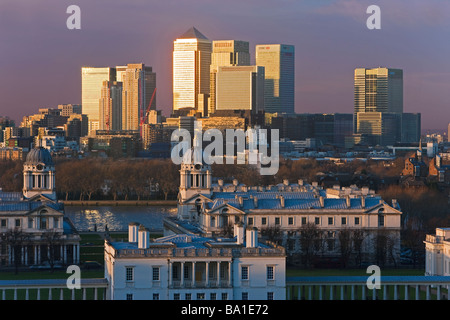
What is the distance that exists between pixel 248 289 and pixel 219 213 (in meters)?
21.7

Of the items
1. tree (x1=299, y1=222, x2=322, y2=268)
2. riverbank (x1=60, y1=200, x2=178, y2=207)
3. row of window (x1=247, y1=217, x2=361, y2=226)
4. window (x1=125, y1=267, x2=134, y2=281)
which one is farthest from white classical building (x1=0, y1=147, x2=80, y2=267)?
riverbank (x1=60, y1=200, x2=178, y2=207)

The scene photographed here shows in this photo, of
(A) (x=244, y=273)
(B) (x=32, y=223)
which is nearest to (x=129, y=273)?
(A) (x=244, y=273)

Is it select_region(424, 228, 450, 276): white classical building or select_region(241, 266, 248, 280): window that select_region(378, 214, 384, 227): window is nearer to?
select_region(424, 228, 450, 276): white classical building

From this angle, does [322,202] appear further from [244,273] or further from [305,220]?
[244,273]

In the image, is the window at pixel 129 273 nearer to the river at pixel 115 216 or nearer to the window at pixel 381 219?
the window at pixel 381 219

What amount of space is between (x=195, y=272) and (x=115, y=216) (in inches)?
1705

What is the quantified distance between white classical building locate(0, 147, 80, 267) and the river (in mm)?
11526

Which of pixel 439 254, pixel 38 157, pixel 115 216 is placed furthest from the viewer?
pixel 115 216

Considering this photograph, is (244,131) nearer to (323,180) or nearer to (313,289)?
(323,180)

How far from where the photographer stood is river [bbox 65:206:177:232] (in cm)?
7094

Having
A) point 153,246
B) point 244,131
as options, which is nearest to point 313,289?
point 153,246

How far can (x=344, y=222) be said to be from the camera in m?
59.2

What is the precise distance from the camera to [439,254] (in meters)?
45.6

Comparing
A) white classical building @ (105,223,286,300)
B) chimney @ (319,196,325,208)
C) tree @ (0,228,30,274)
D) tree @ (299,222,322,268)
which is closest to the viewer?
white classical building @ (105,223,286,300)
